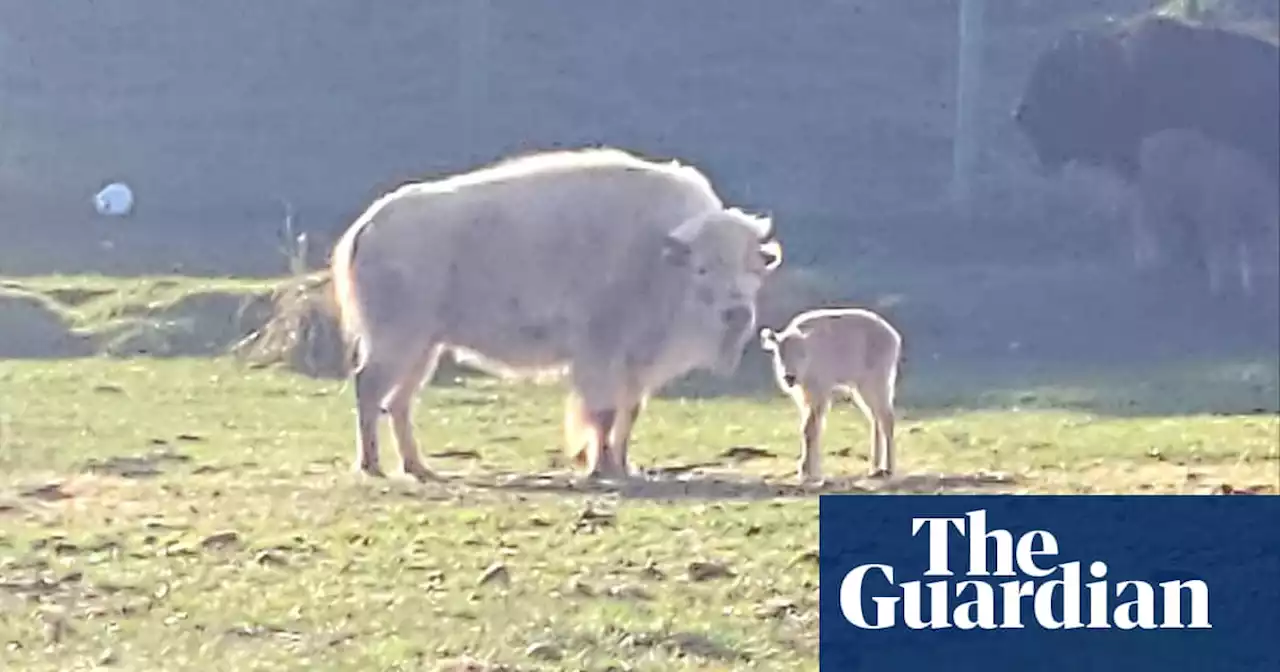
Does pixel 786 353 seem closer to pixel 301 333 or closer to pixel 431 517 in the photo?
pixel 431 517

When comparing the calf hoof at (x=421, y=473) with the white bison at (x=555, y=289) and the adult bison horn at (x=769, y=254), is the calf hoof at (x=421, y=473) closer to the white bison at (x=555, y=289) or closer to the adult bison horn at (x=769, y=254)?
the white bison at (x=555, y=289)

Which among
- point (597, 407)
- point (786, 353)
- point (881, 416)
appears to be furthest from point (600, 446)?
point (881, 416)

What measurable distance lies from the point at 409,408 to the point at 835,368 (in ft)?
1.81

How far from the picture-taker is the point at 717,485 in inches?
141

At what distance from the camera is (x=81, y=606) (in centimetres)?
334

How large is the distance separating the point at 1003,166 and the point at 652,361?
0.54 metres

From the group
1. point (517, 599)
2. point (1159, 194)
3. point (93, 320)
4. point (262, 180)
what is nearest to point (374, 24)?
point (262, 180)

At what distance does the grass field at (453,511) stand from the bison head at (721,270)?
0.09 metres

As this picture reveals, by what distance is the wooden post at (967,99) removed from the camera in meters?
3.68

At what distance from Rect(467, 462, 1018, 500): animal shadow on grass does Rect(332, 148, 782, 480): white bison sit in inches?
1.3

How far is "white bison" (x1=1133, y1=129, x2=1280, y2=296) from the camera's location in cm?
378

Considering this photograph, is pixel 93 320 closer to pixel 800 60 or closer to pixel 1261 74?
pixel 800 60

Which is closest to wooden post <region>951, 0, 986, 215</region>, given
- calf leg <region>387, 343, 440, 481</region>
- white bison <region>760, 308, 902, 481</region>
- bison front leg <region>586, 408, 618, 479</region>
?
white bison <region>760, 308, 902, 481</region>

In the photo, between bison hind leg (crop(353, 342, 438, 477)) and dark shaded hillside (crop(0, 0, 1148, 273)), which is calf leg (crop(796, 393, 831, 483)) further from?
bison hind leg (crop(353, 342, 438, 477))
